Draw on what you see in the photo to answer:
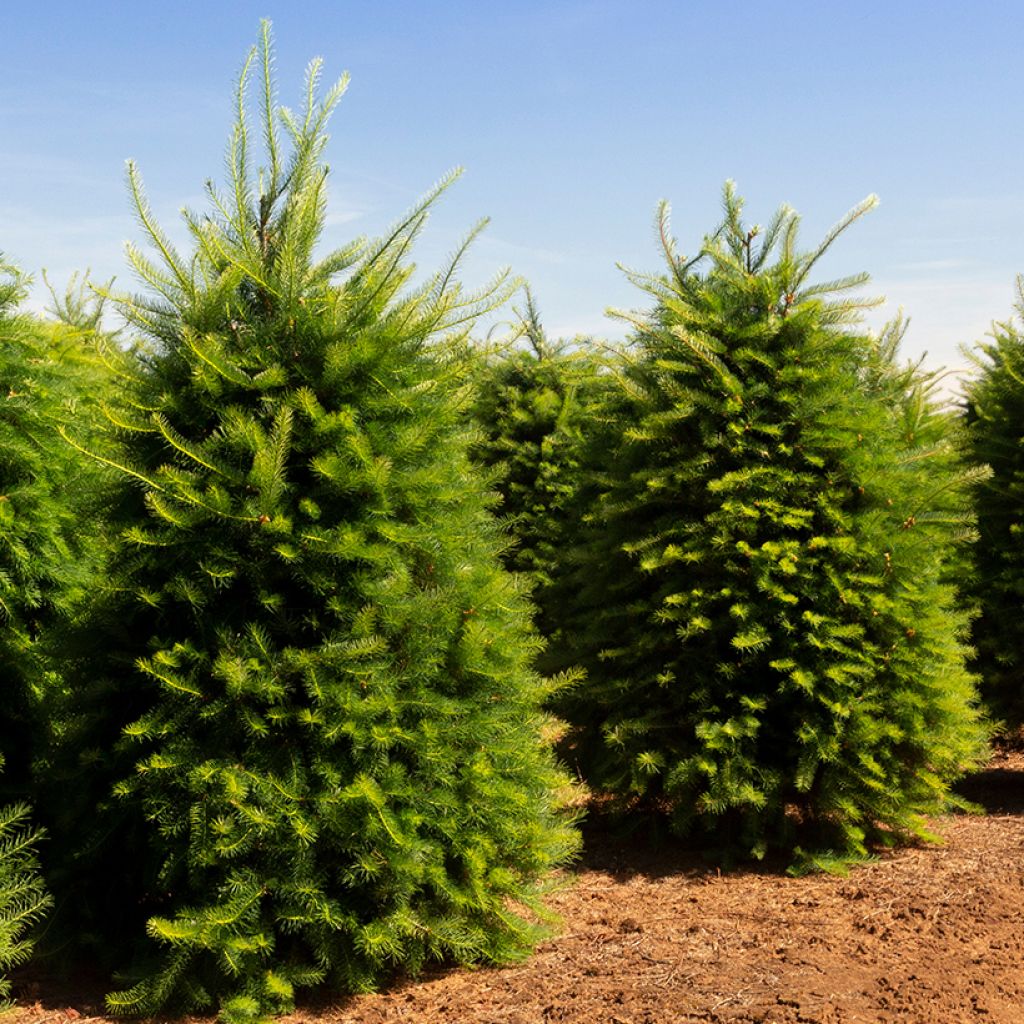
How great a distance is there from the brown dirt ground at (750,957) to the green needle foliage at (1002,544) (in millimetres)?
1759

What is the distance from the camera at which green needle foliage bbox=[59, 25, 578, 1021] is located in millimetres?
3812

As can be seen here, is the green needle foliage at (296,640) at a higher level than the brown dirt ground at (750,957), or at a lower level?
higher

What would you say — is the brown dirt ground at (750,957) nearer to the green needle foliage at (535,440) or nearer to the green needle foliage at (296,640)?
the green needle foliage at (296,640)

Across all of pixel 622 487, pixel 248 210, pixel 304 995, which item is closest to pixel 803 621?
pixel 622 487

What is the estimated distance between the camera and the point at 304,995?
4.06m

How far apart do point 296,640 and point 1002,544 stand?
5304mm

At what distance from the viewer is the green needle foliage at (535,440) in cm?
861

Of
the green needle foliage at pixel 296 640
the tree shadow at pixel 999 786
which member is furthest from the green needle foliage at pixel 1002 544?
the green needle foliage at pixel 296 640

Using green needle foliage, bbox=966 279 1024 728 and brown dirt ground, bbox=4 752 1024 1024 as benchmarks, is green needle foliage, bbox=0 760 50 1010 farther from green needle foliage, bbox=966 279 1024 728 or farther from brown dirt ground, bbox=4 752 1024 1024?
green needle foliage, bbox=966 279 1024 728

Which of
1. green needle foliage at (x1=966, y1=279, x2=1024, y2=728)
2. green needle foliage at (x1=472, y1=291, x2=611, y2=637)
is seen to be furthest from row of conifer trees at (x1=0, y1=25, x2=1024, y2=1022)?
green needle foliage at (x1=472, y1=291, x2=611, y2=637)

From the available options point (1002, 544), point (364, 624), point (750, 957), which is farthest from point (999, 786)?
point (364, 624)

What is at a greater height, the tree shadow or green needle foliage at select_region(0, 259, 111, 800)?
green needle foliage at select_region(0, 259, 111, 800)

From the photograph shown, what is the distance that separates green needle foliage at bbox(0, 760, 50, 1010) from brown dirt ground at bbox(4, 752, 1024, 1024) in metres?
0.19

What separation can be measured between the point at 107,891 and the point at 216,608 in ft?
4.26
